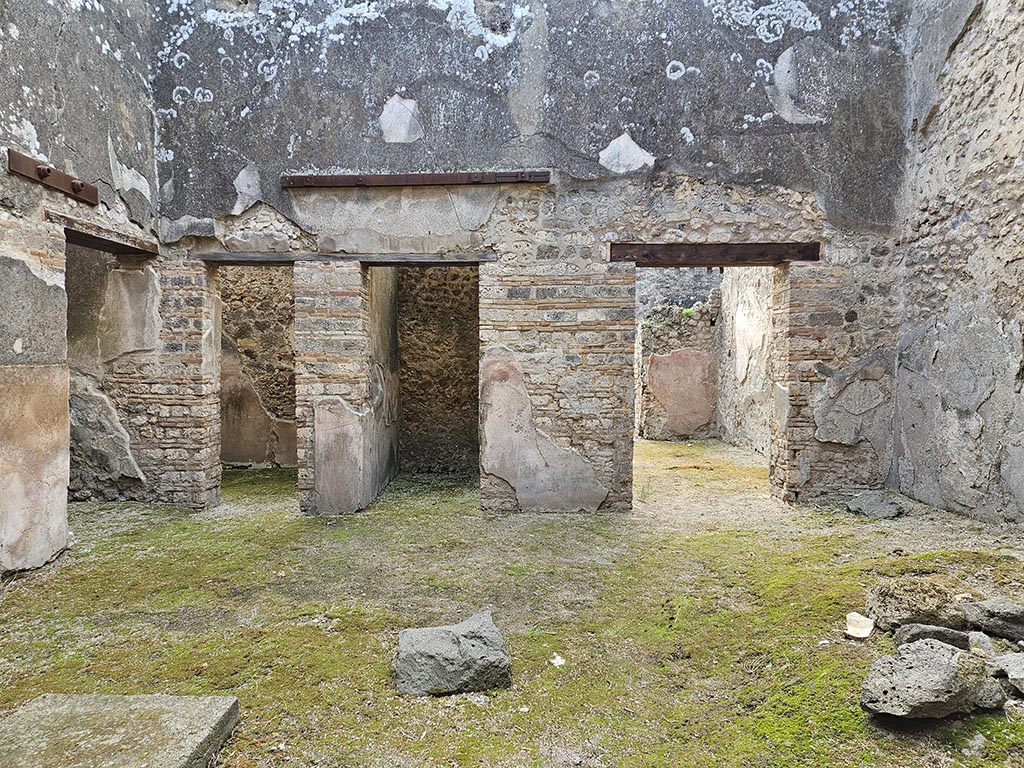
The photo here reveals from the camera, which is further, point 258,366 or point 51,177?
point 258,366

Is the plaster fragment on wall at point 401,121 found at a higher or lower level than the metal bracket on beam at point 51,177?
higher

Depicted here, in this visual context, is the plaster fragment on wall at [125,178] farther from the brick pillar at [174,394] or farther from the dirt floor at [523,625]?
the dirt floor at [523,625]

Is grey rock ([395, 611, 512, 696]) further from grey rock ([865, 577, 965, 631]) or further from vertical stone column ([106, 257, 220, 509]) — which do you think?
vertical stone column ([106, 257, 220, 509])

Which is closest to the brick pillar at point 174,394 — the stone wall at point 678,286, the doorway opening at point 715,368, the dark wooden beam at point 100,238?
the dark wooden beam at point 100,238

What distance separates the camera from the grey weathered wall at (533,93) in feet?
15.8

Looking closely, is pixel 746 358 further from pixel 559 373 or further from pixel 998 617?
pixel 998 617

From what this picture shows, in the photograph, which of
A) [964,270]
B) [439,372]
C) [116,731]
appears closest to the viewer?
[116,731]

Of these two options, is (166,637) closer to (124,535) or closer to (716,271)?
(124,535)

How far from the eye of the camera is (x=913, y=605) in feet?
8.40

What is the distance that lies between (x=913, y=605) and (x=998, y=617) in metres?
0.29

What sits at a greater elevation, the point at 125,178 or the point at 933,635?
the point at 125,178

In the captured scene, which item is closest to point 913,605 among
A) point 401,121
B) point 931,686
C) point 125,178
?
point 931,686

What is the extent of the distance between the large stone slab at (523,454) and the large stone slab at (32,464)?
9.58ft

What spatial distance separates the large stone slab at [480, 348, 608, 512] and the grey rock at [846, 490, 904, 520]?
2011 millimetres
